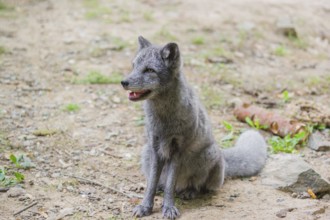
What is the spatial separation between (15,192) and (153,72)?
6.13ft

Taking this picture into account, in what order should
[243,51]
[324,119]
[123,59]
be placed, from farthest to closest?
[243,51], [123,59], [324,119]

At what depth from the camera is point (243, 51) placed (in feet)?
31.1

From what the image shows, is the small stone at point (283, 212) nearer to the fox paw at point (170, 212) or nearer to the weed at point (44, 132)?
the fox paw at point (170, 212)

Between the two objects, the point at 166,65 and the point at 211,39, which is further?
the point at 211,39

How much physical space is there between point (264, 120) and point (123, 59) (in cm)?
297

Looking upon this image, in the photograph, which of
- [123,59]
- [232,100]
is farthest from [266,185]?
[123,59]

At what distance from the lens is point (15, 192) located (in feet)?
16.4

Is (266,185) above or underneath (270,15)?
underneath

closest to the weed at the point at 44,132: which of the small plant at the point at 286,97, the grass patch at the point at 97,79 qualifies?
the grass patch at the point at 97,79

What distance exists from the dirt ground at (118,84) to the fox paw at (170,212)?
0.12 m

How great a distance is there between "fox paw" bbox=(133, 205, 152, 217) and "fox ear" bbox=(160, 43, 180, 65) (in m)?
1.49

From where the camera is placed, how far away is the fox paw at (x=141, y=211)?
4930 mm

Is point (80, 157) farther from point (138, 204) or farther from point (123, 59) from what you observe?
point (123, 59)

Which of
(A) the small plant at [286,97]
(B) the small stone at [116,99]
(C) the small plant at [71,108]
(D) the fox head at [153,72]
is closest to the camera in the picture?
(D) the fox head at [153,72]
